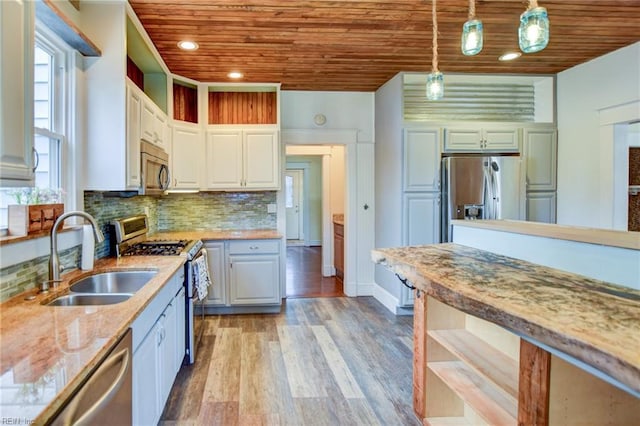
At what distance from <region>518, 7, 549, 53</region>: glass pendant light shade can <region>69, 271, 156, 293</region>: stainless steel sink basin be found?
234 centimetres

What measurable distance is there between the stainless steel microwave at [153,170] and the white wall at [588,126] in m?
4.12

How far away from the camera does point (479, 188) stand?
3779 millimetres

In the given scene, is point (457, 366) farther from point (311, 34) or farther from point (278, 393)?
point (311, 34)

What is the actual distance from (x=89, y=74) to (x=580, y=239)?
2.85 m

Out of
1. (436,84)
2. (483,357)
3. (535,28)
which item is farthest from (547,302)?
(436,84)

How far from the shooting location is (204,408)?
90.3 inches

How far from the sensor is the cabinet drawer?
391cm

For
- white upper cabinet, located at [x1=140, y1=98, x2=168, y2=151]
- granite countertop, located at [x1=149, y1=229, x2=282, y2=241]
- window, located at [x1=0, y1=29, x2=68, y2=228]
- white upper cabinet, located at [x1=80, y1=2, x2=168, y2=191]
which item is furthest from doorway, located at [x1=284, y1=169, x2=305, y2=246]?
window, located at [x1=0, y1=29, x2=68, y2=228]

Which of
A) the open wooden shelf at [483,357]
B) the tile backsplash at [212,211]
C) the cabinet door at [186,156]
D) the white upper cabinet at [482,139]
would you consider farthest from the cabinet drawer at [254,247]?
the open wooden shelf at [483,357]

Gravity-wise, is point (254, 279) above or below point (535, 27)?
below

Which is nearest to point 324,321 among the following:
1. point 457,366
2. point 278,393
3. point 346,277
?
point 346,277

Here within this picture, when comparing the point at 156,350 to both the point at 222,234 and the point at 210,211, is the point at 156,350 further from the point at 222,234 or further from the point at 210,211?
the point at 210,211

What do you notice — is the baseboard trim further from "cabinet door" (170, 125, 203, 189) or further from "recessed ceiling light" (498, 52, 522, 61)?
"recessed ceiling light" (498, 52, 522, 61)

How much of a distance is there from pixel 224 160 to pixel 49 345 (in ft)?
10.5
